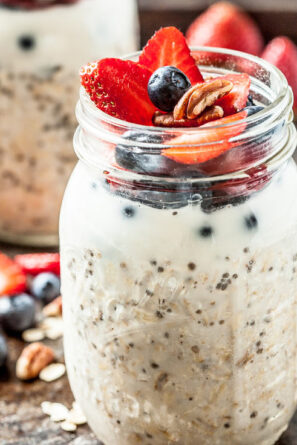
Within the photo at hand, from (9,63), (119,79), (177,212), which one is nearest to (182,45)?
(119,79)

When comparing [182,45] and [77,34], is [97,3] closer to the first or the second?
[77,34]

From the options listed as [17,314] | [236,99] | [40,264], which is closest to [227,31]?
[40,264]

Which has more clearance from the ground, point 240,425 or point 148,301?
point 148,301

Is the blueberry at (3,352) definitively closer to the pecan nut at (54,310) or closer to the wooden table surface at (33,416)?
the wooden table surface at (33,416)

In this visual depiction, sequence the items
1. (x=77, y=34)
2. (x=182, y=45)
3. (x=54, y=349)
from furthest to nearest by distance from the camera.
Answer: (x=77, y=34)
(x=54, y=349)
(x=182, y=45)

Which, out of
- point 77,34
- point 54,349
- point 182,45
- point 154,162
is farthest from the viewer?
point 77,34

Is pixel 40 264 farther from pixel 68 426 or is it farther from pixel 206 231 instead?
pixel 206 231

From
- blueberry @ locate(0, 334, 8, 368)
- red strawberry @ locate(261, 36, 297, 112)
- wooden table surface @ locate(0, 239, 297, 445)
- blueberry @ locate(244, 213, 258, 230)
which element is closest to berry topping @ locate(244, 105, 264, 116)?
blueberry @ locate(244, 213, 258, 230)
